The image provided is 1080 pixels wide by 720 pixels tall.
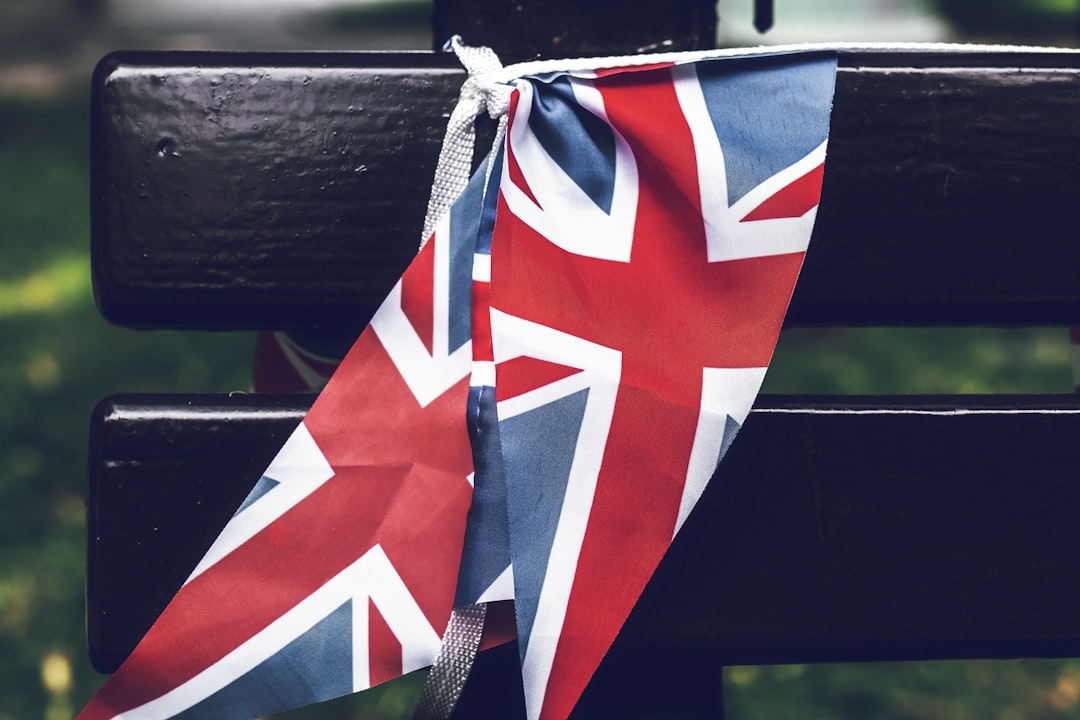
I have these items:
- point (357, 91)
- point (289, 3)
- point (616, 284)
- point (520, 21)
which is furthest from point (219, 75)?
point (289, 3)

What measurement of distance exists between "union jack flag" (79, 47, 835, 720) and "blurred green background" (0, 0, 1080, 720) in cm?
111

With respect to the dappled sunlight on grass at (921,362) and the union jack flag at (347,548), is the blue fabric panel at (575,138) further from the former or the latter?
the dappled sunlight on grass at (921,362)

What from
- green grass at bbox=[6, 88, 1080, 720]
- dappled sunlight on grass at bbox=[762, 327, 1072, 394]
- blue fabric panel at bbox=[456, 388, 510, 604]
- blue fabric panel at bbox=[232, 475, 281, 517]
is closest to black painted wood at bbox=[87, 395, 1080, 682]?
blue fabric panel at bbox=[232, 475, 281, 517]

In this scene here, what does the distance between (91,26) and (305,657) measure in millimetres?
12037

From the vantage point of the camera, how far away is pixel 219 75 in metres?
0.88

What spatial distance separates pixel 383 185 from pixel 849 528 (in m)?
0.47

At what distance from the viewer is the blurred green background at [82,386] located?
6.31 ft

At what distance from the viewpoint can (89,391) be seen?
9.56 ft

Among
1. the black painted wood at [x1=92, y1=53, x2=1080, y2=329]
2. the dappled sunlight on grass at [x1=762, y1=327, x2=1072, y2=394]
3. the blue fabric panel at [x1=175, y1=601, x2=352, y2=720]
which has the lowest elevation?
the dappled sunlight on grass at [x1=762, y1=327, x2=1072, y2=394]

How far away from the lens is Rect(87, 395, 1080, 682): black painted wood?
2.96 ft

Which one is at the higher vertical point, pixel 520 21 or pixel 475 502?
pixel 520 21

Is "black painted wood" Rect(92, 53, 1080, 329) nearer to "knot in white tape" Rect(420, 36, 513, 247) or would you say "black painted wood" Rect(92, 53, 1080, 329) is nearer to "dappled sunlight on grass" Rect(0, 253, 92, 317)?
"knot in white tape" Rect(420, 36, 513, 247)

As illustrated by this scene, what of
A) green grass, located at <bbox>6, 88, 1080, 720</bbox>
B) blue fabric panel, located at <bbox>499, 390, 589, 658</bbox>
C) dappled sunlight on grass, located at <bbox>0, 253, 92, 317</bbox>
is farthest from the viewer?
dappled sunlight on grass, located at <bbox>0, 253, 92, 317</bbox>

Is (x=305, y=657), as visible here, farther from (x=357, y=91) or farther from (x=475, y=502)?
(x=357, y=91)
